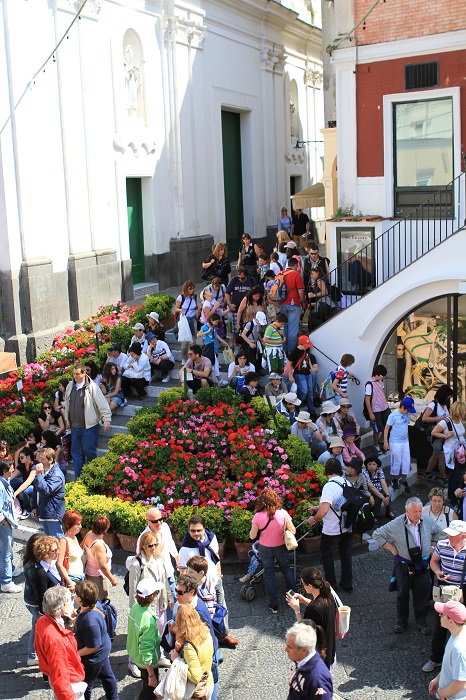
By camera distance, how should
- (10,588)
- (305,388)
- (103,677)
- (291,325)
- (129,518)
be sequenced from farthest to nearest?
(291,325)
(305,388)
(129,518)
(10,588)
(103,677)

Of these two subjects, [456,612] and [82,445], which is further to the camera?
[82,445]

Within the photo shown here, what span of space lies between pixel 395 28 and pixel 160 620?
11.5 metres

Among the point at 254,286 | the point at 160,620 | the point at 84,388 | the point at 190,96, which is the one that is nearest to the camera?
the point at 160,620

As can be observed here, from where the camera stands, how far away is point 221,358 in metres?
14.9

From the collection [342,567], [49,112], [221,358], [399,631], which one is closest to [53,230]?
[49,112]

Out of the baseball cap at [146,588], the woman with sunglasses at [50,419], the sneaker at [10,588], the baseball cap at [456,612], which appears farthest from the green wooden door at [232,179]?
the baseball cap at [456,612]

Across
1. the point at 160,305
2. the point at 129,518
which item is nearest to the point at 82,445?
the point at 129,518

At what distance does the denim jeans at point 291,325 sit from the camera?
14203 mm

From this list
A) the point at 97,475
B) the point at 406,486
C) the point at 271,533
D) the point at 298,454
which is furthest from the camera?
the point at 406,486

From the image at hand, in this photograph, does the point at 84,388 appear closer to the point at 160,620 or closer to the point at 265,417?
the point at 265,417

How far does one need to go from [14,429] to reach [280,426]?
159 inches

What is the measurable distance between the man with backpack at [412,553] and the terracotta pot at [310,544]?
194 centimetres

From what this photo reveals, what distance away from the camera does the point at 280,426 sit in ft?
40.1

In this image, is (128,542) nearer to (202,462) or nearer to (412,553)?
(202,462)
